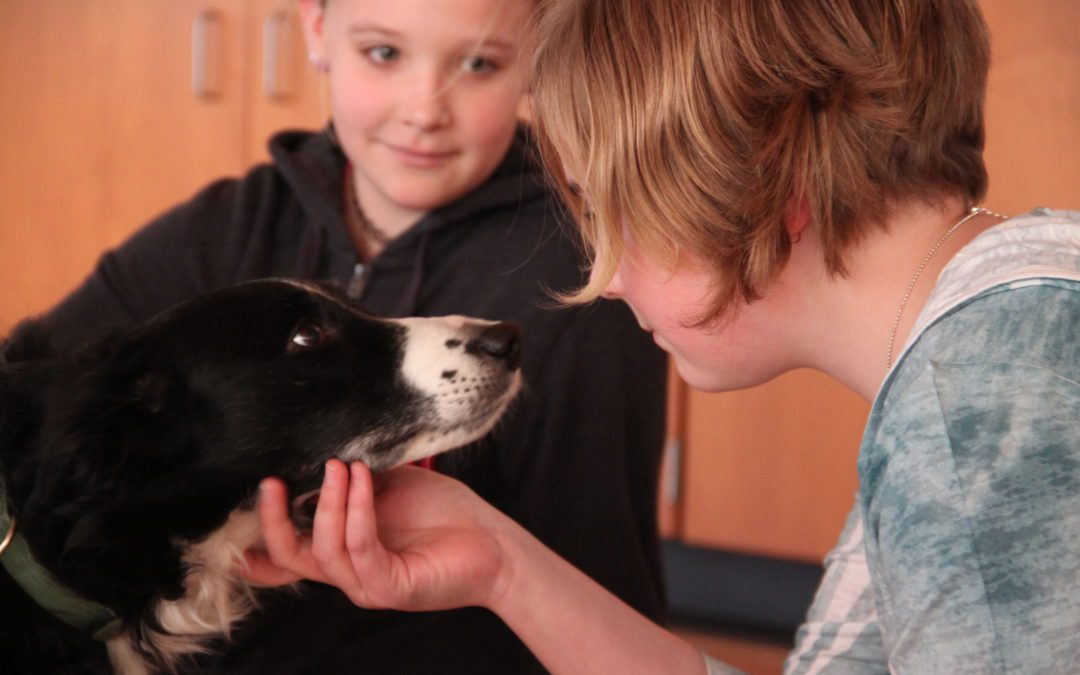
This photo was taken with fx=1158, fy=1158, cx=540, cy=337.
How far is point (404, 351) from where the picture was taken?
128cm

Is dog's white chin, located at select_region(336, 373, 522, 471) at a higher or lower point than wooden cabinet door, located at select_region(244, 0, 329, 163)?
lower

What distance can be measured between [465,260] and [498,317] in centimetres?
11

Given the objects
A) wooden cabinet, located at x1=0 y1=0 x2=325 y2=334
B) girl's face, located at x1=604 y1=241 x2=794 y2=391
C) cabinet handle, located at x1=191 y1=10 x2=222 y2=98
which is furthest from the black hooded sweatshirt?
cabinet handle, located at x1=191 y1=10 x2=222 y2=98

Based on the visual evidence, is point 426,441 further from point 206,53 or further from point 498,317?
point 206,53

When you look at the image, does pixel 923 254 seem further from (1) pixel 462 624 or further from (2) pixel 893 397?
(1) pixel 462 624

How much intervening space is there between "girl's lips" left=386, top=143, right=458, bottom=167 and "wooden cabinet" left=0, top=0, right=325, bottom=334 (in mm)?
1575

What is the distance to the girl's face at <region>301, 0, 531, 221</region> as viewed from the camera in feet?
5.04

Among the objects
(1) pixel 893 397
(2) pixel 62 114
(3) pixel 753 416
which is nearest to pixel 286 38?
(2) pixel 62 114

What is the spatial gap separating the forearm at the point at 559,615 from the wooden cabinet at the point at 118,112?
2.14m

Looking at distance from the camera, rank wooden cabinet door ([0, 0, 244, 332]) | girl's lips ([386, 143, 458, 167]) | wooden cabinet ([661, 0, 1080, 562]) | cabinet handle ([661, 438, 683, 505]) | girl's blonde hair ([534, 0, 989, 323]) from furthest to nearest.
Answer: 1. wooden cabinet door ([0, 0, 244, 332])
2. cabinet handle ([661, 438, 683, 505])
3. wooden cabinet ([661, 0, 1080, 562])
4. girl's lips ([386, 143, 458, 167])
5. girl's blonde hair ([534, 0, 989, 323])

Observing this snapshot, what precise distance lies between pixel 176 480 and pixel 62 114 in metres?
2.66

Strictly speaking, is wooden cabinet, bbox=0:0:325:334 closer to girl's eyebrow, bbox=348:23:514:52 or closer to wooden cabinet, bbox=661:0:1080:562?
wooden cabinet, bbox=661:0:1080:562

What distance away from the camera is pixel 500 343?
1282mm

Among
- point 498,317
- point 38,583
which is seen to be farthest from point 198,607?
point 498,317
